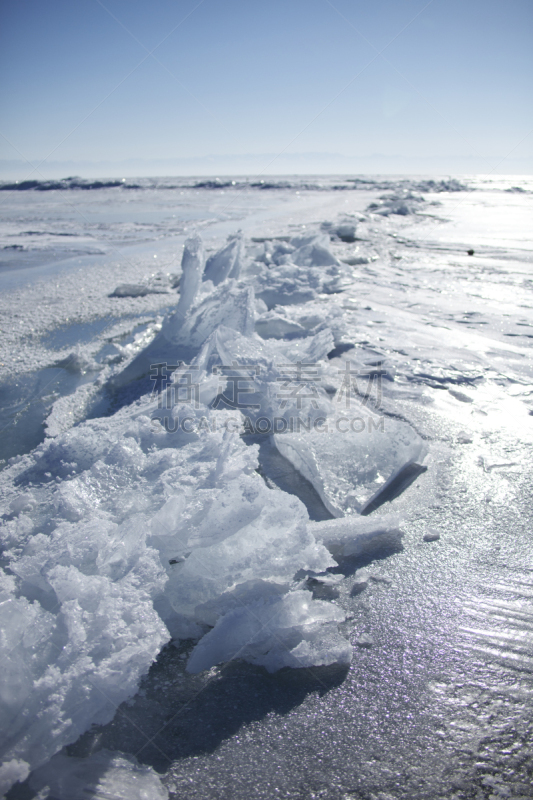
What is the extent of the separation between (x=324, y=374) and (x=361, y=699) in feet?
5.92

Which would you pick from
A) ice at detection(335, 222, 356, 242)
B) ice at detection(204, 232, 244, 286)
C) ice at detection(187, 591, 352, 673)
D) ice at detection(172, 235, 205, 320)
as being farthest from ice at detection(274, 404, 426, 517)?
ice at detection(335, 222, 356, 242)

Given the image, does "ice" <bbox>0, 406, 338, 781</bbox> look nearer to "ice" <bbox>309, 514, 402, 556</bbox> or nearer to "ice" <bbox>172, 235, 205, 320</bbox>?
"ice" <bbox>309, 514, 402, 556</bbox>

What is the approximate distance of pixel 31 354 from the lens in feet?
9.84

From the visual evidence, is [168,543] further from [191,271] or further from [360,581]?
[191,271]

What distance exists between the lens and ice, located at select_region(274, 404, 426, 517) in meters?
1.67

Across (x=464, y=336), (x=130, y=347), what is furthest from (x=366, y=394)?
(x=130, y=347)

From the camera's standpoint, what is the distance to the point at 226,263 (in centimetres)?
415

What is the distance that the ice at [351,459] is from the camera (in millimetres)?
1668

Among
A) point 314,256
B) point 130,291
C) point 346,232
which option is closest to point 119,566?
point 130,291

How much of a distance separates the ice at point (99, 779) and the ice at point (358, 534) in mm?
729

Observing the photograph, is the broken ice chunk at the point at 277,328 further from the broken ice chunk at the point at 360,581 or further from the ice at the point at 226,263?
the broken ice chunk at the point at 360,581

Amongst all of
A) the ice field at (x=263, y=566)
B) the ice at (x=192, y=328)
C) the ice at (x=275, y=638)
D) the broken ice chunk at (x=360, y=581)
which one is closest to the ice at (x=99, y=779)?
the ice field at (x=263, y=566)

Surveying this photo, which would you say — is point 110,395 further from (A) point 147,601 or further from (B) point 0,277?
(B) point 0,277

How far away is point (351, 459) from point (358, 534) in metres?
0.40
